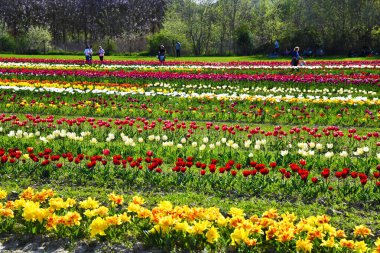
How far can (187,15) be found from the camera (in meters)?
65.0

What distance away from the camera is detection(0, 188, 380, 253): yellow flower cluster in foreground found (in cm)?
452

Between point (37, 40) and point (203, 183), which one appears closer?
point (203, 183)

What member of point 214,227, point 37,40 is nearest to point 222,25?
point 37,40

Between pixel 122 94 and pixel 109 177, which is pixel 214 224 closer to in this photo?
pixel 109 177

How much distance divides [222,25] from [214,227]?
62440 mm

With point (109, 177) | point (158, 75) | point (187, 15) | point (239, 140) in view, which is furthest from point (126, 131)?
point (187, 15)

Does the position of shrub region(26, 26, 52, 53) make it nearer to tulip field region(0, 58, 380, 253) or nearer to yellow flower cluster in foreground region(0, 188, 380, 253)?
tulip field region(0, 58, 380, 253)

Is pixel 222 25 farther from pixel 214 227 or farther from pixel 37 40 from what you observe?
pixel 214 227

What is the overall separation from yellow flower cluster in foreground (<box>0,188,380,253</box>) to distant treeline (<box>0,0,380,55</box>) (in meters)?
48.2

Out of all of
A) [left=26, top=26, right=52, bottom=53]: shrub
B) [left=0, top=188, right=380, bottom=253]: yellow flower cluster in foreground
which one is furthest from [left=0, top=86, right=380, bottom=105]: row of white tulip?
[left=26, top=26, right=52, bottom=53]: shrub

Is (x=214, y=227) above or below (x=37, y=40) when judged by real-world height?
below

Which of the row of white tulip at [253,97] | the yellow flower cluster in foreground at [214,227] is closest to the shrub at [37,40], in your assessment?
the row of white tulip at [253,97]

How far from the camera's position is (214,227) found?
5039 millimetres

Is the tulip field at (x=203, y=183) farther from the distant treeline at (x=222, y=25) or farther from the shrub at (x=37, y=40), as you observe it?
the shrub at (x=37, y=40)
